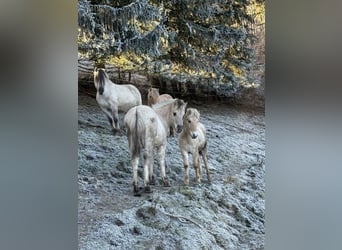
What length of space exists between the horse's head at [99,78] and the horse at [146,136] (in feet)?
0.70

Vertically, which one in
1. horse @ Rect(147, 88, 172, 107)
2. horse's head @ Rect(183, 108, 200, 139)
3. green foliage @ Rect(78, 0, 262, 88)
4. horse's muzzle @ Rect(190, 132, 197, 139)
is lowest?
horse's muzzle @ Rect(190, 132, 197, 139)

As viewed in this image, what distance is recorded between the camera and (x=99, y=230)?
2.15m

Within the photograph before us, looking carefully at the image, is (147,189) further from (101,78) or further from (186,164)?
(101,78)

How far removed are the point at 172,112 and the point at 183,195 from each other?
0.49 metres

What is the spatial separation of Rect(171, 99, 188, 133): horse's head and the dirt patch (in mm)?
74

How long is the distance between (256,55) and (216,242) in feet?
3.60

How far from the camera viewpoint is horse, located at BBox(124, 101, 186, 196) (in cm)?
220

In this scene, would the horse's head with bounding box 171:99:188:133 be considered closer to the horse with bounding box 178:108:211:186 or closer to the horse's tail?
the horse with bounding box 178:108:211:186

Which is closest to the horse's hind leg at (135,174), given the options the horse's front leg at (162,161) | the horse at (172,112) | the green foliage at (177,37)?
the horse's front leg at (162,161)

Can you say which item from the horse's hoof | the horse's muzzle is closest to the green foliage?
the horse's muzzle
